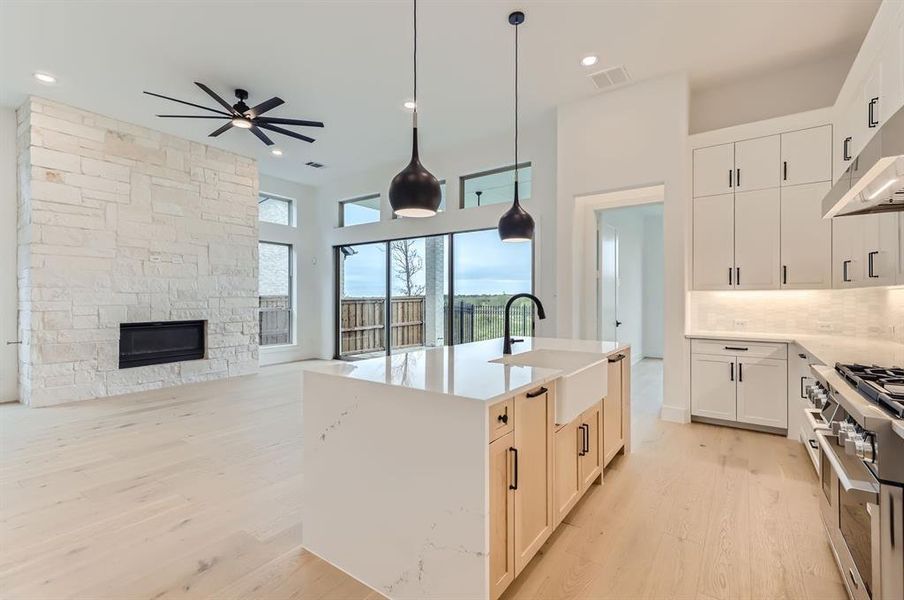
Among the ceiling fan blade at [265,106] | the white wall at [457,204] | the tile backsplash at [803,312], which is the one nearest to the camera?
the tile backsplash at [803,312]

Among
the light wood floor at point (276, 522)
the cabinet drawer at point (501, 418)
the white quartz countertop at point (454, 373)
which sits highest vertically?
the white quartz countertop at point (454, 373)

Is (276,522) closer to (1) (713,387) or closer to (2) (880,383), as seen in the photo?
(2) (880,383)

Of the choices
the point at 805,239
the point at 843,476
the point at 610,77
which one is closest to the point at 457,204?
the point at 610,77

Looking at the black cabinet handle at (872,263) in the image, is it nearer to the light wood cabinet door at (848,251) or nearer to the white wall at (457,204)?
the light wood cabinet door at (848,251)

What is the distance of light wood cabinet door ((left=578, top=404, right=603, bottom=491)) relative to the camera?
2328mm

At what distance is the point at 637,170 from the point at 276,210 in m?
6.25

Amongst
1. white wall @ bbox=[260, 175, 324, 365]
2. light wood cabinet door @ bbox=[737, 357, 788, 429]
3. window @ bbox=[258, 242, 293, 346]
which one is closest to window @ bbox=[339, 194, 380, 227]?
white wall @ bbox=[260, 175, 324, 365]

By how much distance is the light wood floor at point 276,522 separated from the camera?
178 cm

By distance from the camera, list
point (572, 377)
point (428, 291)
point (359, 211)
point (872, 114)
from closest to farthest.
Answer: point (572, 377)
point (872, 114)
point (428, 291)
point (359, 211)

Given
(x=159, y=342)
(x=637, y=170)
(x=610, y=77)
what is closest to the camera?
(x=610, y=77)

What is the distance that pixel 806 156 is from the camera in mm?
3629

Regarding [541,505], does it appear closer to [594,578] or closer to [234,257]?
[594,578]

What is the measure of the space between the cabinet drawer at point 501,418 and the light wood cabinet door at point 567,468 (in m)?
0.52

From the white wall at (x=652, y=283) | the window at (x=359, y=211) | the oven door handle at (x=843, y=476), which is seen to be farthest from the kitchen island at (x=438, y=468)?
the white wall at (x=652, y=283)
